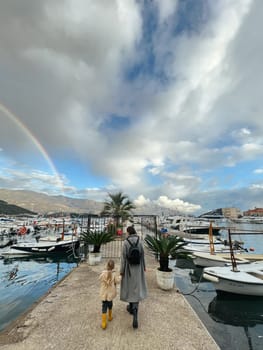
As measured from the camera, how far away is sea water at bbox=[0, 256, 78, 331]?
266 inches

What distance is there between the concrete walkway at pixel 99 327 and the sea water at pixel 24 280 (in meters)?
2.93

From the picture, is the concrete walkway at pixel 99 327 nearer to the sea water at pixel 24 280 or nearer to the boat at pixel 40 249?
the sea water at pixel 24 280

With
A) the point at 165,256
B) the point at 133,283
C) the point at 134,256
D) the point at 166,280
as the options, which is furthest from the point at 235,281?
the point at 134,256

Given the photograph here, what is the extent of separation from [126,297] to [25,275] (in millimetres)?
10555

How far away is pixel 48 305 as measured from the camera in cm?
422

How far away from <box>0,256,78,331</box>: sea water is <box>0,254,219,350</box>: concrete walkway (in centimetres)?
293

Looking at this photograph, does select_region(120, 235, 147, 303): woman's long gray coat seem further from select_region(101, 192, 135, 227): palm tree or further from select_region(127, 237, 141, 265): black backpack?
select_region(101, 192, 135, 227): palm tree

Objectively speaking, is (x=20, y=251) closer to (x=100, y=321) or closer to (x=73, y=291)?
(x=73, y=291)

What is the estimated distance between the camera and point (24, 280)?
32.8 ft

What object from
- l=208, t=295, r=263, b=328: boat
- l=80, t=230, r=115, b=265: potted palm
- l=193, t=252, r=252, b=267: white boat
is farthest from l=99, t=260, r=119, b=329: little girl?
l=193, t=252, r=252, b=267: white boat

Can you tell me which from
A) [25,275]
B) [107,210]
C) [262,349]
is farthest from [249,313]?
[107,210]

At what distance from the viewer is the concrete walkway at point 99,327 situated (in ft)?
9.34

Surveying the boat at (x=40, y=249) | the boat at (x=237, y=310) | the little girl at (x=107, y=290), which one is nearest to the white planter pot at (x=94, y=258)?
the boat at (x=237, y=310)

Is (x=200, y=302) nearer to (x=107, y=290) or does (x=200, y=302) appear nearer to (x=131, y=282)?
(x=131, y=282)
